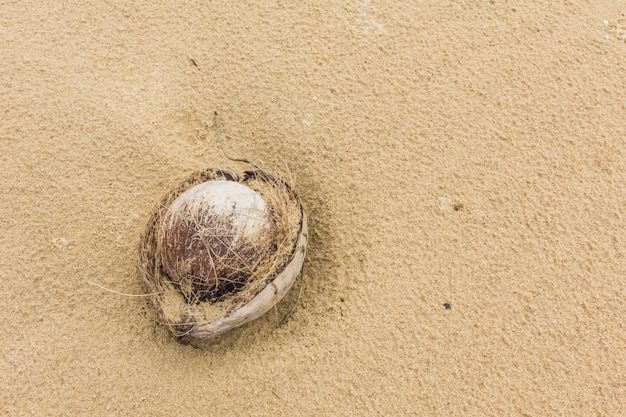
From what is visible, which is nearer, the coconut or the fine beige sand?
the coconut

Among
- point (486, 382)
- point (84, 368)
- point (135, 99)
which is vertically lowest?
point (84, 368)

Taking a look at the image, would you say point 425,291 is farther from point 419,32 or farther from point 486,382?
point 419,32

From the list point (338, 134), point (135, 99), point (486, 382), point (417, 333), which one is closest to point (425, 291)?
point (417, 333)

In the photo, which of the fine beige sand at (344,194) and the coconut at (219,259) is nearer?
the coconut at (219,259)

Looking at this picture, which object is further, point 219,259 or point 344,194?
point 344,194
